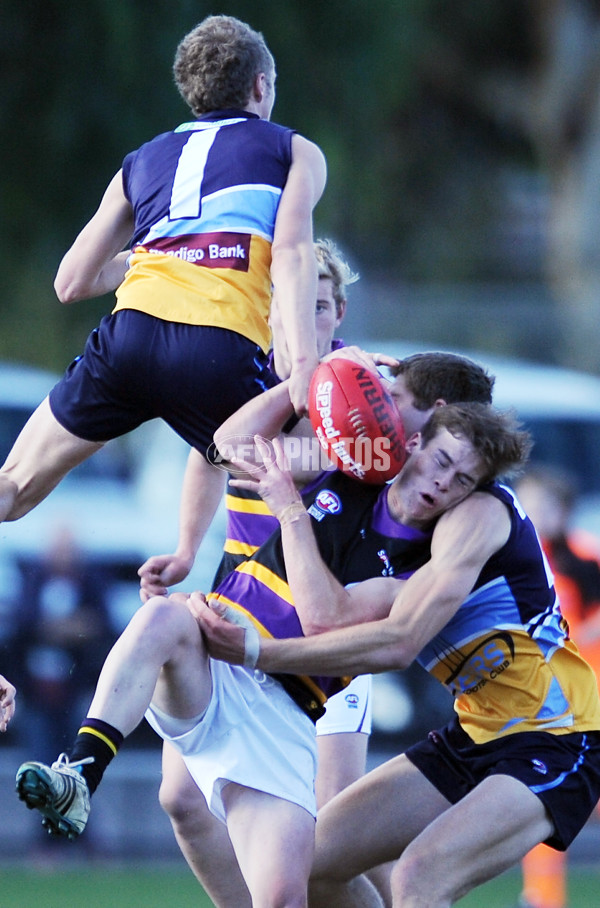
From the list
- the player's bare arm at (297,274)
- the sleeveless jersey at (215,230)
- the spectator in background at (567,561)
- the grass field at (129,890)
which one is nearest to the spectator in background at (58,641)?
the grass field at (129,890)

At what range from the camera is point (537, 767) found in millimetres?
4918

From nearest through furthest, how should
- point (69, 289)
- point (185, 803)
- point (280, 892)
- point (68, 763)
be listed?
point (68, 763), point (280, 892), point (185, 803), point (69, 289)

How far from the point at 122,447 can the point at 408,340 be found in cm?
628

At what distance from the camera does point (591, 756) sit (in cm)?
505

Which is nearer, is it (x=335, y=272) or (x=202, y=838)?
(x=202, y=838)

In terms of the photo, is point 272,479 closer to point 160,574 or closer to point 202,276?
point 202,276

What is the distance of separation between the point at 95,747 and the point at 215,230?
1770mm

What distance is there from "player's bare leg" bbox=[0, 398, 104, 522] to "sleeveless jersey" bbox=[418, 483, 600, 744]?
4.74 ft

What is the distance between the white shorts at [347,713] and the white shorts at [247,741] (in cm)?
80

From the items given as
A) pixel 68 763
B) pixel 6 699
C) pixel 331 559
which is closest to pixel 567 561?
pixel 331 559

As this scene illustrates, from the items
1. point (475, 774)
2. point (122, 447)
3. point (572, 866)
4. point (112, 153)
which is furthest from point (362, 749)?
point (122, 447)

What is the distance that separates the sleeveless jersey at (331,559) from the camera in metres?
4.98

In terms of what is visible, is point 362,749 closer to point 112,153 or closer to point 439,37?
point 112,153

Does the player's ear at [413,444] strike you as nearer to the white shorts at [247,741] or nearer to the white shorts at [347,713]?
the white shorts at [247,741]
